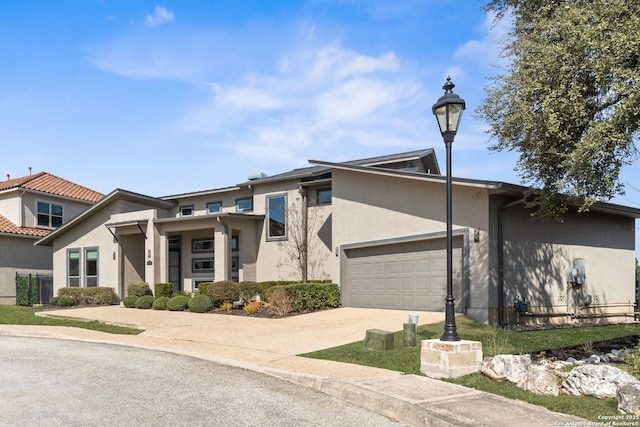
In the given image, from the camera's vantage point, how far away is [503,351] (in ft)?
33.8

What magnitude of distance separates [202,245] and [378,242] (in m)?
10.4

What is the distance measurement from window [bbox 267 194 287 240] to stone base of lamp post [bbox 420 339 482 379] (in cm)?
1446

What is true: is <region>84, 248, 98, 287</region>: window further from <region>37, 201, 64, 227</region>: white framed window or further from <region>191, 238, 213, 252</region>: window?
<region>37, 201, 64, 227</region>: white framed window

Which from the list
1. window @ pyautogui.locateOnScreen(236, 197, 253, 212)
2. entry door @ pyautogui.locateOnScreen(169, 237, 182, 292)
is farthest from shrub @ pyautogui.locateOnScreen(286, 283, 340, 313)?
entry door @ pyautogui.locateOnScreen(169, 237, 182, 292)

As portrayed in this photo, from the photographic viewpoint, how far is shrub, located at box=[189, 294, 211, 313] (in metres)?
19.4

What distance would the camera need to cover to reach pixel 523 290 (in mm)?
16406

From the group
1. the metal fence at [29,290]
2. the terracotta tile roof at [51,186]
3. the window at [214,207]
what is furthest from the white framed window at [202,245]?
the terracotta tile roof at [51,186]

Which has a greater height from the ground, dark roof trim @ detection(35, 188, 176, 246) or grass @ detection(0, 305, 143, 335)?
dark roof trim @ detection(35, 188, 176, 246)

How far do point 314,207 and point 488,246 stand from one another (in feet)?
28.7

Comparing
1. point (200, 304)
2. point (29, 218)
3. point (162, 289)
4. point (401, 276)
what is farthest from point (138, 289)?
point (401, 276)

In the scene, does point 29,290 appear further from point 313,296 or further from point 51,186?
point 313,296

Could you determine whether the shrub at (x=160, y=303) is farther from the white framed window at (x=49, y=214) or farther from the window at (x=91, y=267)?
the white framed window at (x=49, y=214)

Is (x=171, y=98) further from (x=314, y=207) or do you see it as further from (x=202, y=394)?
(x=202, y=394)

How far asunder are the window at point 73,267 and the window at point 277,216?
10828 millimetres
